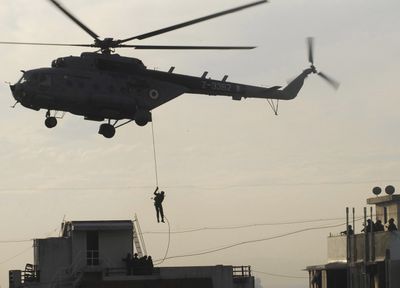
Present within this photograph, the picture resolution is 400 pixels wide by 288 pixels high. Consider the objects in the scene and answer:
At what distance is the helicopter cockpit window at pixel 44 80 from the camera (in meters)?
74.3

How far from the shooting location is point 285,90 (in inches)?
3366

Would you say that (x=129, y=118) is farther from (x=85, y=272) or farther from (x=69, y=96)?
(x=85, y=272)

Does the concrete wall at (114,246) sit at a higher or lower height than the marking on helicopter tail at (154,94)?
lower

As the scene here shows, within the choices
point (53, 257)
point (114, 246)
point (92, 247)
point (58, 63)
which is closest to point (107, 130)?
point (58, 63)

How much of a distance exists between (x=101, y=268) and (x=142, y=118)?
66.5ft

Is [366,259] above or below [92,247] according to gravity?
below

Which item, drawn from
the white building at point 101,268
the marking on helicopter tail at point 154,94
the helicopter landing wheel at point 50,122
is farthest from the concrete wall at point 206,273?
the helicopter landing wheel at point 50,122

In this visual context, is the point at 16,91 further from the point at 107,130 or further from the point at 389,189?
the point at 389,189

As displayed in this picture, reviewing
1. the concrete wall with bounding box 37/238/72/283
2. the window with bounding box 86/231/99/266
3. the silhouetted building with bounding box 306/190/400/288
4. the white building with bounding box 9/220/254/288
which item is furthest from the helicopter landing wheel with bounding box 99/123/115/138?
the window with bounding box 86/231/99/266

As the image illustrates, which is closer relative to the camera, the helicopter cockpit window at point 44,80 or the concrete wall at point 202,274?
the helicopter cockpit window at point 44,80

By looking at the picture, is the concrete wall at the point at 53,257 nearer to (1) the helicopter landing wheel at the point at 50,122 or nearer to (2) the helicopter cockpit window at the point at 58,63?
(1) the helicopter landing wheel at the point at 50,122

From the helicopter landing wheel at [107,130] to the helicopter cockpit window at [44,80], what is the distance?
13.3 ft

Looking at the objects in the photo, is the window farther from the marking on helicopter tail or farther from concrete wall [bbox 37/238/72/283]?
the marking on helicopter tail

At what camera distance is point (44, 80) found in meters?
74.4
